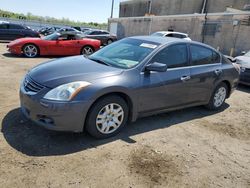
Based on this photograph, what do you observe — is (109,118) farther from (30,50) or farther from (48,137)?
(30,50)

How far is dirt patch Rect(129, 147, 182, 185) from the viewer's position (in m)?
3.17

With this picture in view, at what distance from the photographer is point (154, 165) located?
3.41m

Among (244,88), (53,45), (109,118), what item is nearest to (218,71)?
(109,118)

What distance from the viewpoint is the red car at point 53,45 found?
11.1 m

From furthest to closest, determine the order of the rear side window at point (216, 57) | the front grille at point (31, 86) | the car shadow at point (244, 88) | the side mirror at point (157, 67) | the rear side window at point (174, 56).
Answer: the car shadow at point (244, 88), the rear side window at point (216, 57), the rear side window at point (174, 56), the side mirror at point (157, 67), the front grille at point (31, 86)

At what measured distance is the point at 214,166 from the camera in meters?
3.56

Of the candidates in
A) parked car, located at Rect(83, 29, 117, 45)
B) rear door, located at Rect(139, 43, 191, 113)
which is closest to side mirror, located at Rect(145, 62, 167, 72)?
rear door, located at Rect(139, 43, 191, 113)

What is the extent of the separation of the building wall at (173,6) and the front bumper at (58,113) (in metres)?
27.6

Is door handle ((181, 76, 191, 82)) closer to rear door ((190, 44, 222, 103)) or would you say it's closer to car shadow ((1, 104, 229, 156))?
rear door ((190, 44, 222, 103))

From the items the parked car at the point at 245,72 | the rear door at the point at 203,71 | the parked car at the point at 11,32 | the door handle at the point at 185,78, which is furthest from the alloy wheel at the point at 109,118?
the parked car at the point at 11,32

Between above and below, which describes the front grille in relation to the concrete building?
below

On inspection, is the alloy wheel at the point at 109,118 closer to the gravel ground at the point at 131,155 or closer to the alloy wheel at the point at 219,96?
the gravel ground at the point at 131,155

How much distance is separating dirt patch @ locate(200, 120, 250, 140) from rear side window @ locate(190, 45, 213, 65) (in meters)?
1.19

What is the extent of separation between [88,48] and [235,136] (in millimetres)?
9210
